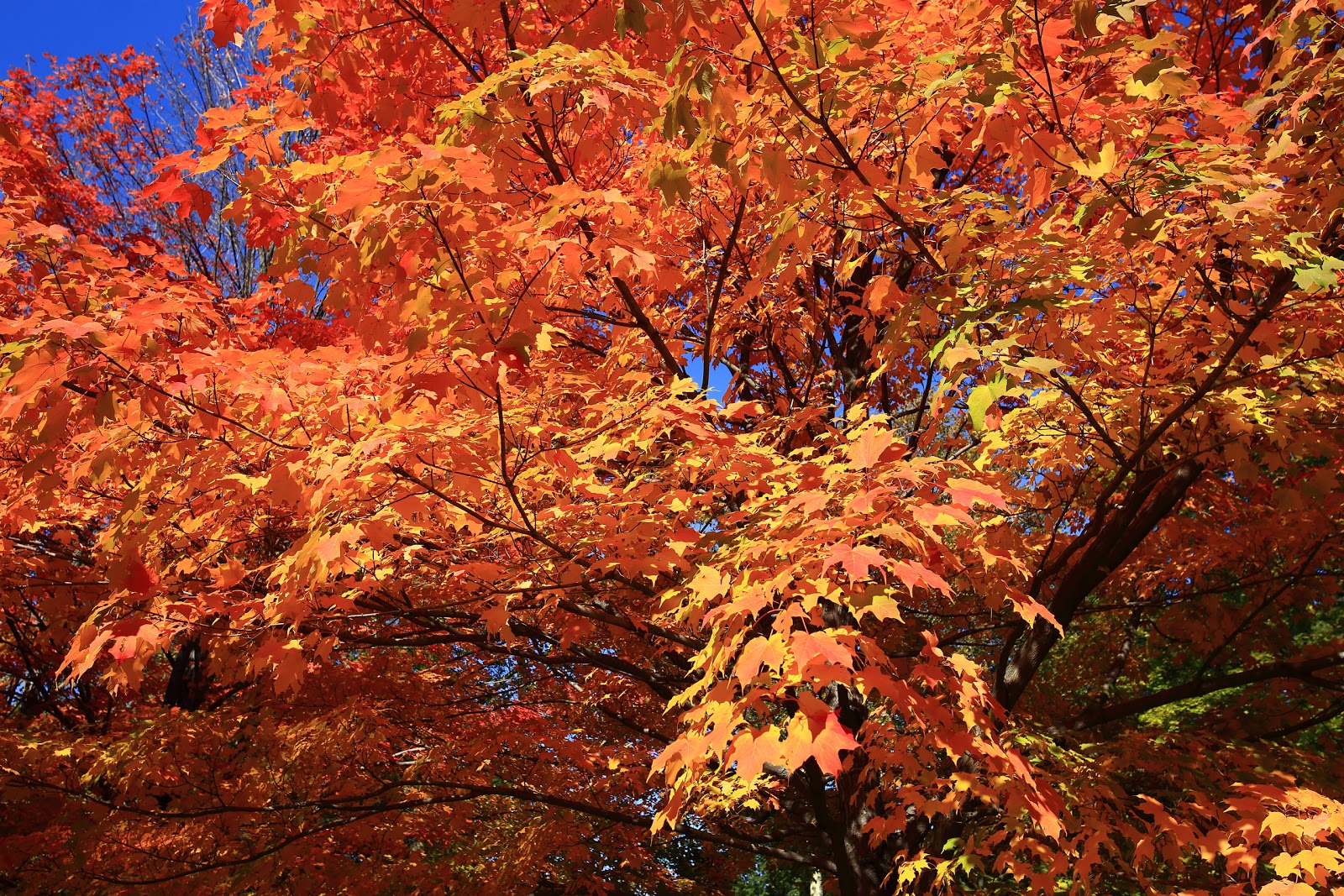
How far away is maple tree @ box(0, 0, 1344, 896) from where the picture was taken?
2664 mm

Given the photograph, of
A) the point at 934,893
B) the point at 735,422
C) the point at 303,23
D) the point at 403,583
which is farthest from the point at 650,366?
the point at 934,893

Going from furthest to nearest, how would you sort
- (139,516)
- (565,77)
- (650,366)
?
(650,366)
(139,516)
(565,77)

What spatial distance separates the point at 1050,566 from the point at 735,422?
2639 millimetres

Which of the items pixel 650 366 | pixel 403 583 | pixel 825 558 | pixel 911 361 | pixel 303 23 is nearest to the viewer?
pixel 825 558

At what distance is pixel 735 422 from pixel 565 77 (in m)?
3.94

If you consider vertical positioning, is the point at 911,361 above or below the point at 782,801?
above

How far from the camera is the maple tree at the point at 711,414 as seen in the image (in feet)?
8.74

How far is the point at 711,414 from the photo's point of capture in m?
3.55

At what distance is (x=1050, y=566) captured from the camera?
4.31 m

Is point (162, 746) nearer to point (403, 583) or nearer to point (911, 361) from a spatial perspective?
point (403, 583)

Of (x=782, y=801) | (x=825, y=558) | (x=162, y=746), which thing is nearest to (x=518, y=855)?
(x=782, y=801)

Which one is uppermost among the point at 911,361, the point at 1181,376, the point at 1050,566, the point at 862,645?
the point at 911,361

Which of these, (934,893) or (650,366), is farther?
(650,366)

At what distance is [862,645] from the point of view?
2.66 metres
